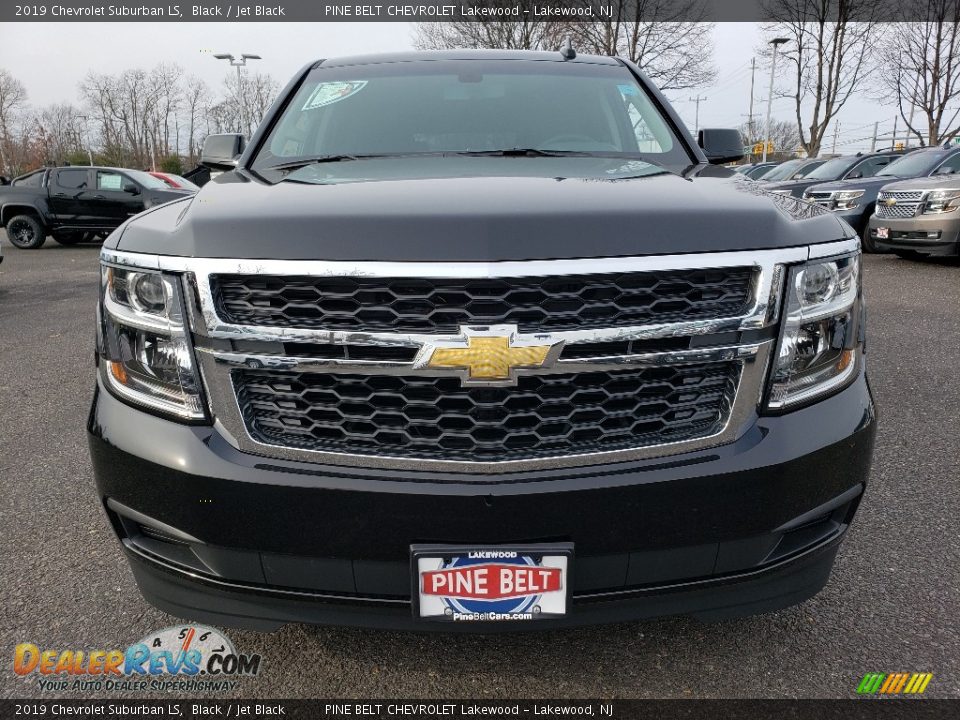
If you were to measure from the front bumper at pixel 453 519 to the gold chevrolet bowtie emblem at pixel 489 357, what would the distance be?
0.22 metres

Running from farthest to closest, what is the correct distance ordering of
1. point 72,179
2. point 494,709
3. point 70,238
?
1. point 70,238
2. point 72,179
3. point 494,709

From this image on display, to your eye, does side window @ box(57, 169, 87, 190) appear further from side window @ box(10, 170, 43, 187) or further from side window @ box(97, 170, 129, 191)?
side window @ box(10, 170, 43, 187)

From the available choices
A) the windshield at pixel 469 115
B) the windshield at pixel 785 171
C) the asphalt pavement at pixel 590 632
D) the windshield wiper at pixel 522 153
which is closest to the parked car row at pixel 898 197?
the windshield at pixel 785 171

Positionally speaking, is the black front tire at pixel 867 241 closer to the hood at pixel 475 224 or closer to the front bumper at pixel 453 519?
the hood at pixel 475 224

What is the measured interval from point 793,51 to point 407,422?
112 feet

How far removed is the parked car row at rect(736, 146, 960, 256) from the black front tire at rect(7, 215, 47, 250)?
13.6m

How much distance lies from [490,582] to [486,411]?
1.20 ft

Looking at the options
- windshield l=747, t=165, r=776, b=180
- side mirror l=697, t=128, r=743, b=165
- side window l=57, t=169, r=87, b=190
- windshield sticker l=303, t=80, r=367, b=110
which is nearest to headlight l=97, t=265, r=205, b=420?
windshield sticker l=303, t=80, r=367, b=110

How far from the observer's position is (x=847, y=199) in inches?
458

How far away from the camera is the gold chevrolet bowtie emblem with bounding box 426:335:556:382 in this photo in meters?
1.47

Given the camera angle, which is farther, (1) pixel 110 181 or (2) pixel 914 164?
(1) pixel 110 181

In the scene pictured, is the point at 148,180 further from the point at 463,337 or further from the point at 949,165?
the point at 463,337

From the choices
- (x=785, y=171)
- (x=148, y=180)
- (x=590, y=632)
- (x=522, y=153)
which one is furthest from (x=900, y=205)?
(x=148, y=180)

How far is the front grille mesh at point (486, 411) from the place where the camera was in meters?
→ 1.54
